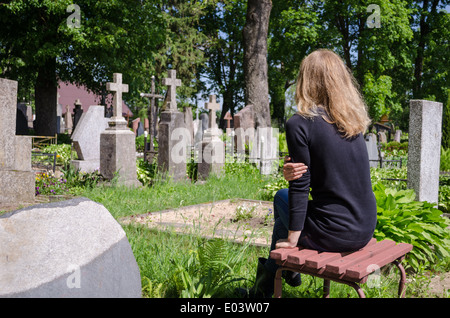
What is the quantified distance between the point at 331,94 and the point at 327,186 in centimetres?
53

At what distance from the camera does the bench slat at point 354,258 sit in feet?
7.69

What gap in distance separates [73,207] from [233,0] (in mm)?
28028

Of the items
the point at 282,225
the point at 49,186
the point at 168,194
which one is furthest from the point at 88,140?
the point at 282,225

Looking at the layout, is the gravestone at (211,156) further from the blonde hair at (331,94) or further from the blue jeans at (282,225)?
the blonde hair at (331,94)

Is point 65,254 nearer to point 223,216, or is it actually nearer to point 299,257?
point 299,257

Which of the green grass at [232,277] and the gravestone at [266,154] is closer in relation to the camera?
the green grass at [232,277]

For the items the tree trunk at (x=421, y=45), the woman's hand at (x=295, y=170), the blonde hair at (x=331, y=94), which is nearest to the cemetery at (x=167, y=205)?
the woman's hand at (x=295, y=170)

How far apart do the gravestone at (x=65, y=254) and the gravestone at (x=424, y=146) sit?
171 inches

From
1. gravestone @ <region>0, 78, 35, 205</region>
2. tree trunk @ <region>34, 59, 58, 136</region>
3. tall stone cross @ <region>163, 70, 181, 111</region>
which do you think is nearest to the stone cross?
tall stone cross @ <region>163, 70, 181, 111</region>

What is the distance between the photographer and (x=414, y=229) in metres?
4.09

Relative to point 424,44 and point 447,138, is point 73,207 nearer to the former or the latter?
point 447,138

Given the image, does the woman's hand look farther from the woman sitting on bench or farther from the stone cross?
the stone cross

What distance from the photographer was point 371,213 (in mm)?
2645

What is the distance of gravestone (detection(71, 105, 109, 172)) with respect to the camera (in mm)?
10133
